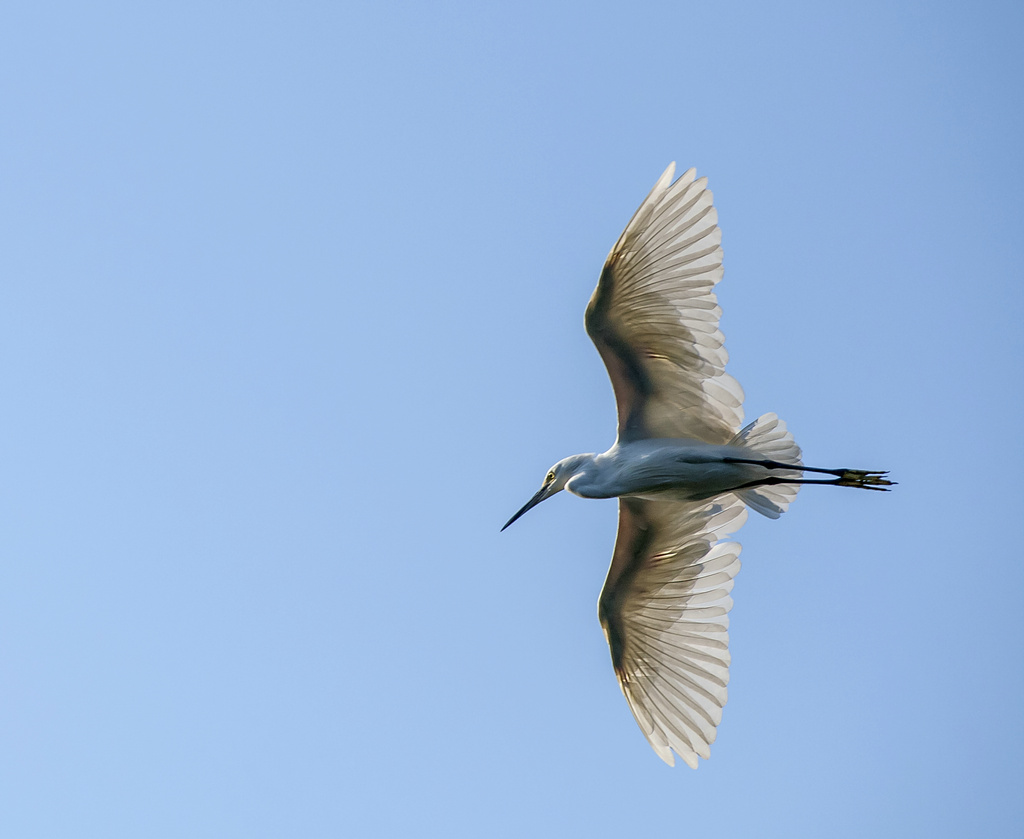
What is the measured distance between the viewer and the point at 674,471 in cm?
936

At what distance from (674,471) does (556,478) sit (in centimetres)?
138

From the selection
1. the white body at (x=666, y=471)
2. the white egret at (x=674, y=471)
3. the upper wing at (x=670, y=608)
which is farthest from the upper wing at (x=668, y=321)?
the upper wing at (x=670, y=608)

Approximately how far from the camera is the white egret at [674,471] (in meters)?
8.95

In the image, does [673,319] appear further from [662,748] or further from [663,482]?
[662,748]

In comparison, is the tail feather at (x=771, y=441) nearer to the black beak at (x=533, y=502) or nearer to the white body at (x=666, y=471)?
the white body at (x=666, y=471)

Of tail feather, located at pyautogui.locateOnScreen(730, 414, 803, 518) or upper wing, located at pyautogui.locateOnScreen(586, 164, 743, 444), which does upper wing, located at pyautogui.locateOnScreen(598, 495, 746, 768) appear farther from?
tail feather, located at pyautogui.locateOnScreen(730, 414, 803, 518)

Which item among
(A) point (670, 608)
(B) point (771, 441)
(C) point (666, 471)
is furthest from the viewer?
(A) point (670, 608)

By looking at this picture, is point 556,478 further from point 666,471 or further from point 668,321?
point 668,321

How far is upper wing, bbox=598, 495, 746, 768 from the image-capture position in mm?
10047

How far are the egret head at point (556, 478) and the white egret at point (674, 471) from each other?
1 cm

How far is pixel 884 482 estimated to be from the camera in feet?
32.6

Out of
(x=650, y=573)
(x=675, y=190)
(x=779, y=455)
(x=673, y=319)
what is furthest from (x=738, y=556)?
(x=675, y=190)

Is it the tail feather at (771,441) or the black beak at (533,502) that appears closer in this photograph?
the tail feather at (771,441)

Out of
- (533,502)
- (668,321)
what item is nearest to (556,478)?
(533,502)
